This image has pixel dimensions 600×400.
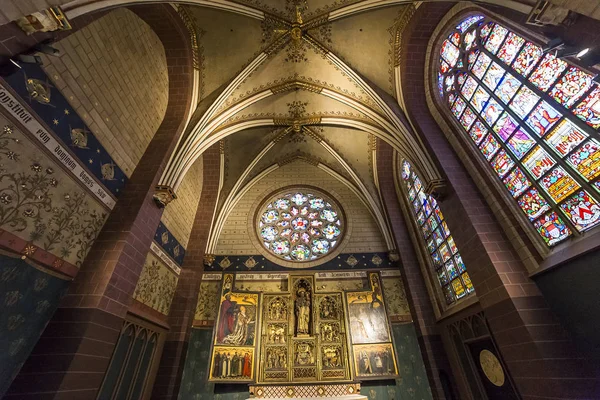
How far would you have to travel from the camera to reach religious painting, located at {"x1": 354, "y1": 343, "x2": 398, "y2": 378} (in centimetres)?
758

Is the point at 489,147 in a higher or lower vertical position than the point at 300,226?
lower

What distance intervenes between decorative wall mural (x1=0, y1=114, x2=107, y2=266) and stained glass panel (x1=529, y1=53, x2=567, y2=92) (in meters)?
8.17

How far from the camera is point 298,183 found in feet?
39.6

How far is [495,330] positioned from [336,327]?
16.0 feet

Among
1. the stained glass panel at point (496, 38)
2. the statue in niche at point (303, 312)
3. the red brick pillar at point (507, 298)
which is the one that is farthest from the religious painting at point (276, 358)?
the stained glass panel at point (496, 38)

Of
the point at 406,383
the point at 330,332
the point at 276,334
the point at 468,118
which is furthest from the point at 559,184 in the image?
the point at 276,334

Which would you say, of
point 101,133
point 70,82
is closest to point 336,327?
point 101,133

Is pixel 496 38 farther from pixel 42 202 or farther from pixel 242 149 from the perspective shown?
pixel 42 202

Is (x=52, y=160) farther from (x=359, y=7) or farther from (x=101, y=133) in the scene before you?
(x=359, y=7)

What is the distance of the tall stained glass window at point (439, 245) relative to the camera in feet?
22.7

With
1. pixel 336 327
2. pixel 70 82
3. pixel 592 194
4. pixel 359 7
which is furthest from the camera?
pixel 336 327

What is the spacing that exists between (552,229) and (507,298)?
4.60ft

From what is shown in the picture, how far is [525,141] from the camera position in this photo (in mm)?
4746

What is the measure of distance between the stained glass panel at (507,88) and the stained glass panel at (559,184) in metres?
1.74
